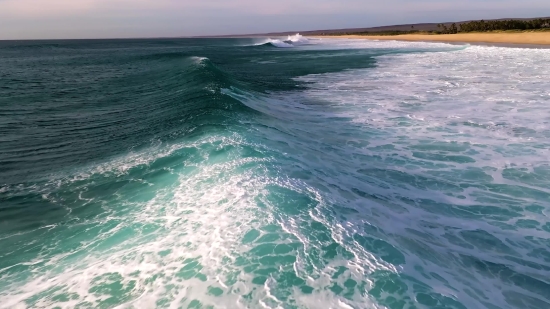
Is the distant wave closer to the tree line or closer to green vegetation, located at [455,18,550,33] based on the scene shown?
the tree line

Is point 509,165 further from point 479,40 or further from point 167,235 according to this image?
point 479,40

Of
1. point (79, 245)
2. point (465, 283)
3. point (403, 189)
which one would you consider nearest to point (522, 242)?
point (465, 283)

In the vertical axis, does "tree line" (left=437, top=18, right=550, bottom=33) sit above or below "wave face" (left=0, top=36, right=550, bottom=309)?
above

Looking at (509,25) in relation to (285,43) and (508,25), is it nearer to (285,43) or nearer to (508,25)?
(508,25)

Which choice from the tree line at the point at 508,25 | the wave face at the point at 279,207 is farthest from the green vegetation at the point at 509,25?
the wave face at the point at 279,207

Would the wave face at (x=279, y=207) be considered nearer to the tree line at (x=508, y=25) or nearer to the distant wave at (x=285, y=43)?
the tree line at (x=508, y=25)

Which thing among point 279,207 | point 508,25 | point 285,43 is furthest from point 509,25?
point 279,207

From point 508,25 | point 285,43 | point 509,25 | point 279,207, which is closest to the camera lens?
point 279,207

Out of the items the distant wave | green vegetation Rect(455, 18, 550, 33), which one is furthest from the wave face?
the distant wave
